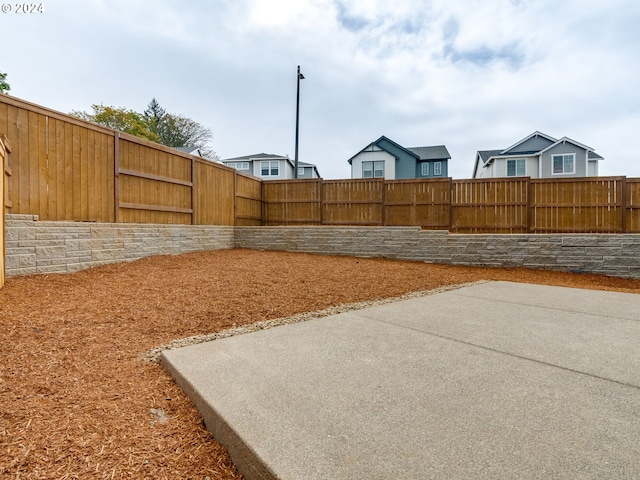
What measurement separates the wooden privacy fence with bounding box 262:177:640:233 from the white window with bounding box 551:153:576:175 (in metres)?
15.2

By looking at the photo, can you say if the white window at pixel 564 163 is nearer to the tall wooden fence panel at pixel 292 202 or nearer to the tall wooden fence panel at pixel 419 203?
the tall wooden fence panel at pixel 419 203

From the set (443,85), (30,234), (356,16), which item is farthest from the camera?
(443,85)

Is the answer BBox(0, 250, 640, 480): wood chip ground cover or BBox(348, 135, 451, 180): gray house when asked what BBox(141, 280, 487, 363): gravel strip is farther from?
BBox(348, 135, 451, 180): gray house

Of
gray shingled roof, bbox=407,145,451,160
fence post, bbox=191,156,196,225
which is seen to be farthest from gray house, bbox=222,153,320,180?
fence post, bbox=191,156,196,225

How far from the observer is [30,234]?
4.70m

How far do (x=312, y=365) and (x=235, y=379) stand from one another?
47 centimetres

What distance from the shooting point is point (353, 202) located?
9852 millimetres

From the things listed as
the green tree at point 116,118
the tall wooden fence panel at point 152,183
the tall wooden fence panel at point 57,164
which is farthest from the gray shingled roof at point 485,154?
the tall wooden fence panel at point 57,164

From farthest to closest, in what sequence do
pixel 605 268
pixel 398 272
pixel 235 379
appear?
pixel 605 268 < pixel 398 272 < pixel 235 379

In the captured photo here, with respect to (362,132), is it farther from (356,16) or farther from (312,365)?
(312,365)

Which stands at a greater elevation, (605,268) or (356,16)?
(356,16)

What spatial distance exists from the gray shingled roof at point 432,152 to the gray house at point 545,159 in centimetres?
455

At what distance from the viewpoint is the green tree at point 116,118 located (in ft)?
74.0

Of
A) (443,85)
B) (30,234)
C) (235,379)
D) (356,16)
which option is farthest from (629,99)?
(30,234)
